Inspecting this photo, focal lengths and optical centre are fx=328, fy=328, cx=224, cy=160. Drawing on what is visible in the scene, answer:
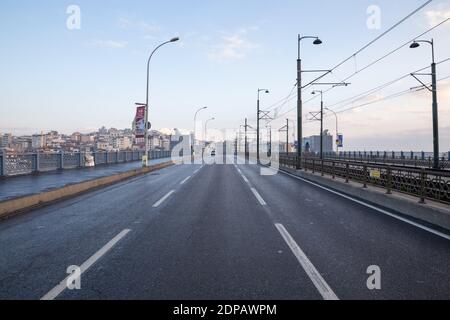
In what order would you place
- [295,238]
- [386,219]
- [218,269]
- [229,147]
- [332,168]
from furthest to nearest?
[229,147]
[332,168]
[386,219]
[295,238]
[218,269]

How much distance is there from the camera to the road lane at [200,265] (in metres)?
4.10

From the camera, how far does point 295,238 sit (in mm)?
6680

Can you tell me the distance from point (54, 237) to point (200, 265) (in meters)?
3.63

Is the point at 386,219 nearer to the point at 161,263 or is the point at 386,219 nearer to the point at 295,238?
the point at 295,238

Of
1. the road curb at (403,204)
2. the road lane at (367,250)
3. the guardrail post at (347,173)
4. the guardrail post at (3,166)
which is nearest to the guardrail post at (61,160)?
the guardrail post at (3,166)

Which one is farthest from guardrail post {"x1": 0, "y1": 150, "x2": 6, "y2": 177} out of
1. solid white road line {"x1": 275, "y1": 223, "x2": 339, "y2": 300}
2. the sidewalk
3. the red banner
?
solid white road line {"x1": 275, "y1": 223, "x2": 339, "y2": 300}

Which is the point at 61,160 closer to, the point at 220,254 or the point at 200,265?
the point at 220,254

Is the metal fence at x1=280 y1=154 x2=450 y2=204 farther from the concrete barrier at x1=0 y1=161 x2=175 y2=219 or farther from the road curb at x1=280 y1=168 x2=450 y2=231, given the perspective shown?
the concrete barrier at x1=0 y1=161 x2=175 y2=219

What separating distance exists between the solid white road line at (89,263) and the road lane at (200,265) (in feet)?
0.41

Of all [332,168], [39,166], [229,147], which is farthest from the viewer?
[229,147]

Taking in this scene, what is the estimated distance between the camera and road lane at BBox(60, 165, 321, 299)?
410 centimetres
